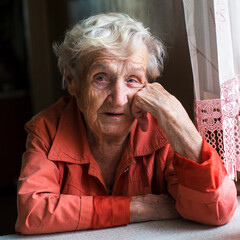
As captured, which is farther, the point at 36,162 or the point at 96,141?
the point at 96,141

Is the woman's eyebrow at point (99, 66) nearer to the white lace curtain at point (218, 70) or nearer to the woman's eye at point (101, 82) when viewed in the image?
the woman's eye at point (101, 82)

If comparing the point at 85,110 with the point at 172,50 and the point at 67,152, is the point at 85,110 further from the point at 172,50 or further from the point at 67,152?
the point at 172,50

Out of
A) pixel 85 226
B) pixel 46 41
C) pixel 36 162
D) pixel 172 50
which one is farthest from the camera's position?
pixel 46 41

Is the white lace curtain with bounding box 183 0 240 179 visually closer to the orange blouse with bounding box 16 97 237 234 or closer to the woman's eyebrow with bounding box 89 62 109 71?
the orange blouse with bounding box 16 97 237 234

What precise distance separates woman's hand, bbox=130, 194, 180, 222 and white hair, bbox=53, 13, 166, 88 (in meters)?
0.59

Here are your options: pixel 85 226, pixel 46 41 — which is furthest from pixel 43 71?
→ pixel 85 226

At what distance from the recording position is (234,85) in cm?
135

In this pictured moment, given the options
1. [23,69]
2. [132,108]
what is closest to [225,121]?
[132,108]

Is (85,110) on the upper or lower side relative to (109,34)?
lower

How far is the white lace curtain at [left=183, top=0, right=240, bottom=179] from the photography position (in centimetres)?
134

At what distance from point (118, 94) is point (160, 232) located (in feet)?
1.85

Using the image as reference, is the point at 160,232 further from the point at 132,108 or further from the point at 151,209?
the point at 132,108

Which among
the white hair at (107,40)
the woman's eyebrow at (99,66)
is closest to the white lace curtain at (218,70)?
the white hair at (107,40)

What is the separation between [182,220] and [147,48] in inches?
29.4
